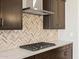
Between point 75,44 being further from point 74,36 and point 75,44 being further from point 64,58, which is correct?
point 64,58

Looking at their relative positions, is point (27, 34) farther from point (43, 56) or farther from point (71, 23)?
point (71, 23)

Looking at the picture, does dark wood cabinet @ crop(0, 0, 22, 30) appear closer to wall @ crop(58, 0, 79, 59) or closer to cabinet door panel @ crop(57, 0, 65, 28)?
cabinet door panel @ crop(57, 0, 65, 28)

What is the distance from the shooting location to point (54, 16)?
336 cm

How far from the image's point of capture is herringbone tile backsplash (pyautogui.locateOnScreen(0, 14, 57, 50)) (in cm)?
232

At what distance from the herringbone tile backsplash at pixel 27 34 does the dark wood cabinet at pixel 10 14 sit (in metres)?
0.36

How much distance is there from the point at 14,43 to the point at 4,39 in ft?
0.90

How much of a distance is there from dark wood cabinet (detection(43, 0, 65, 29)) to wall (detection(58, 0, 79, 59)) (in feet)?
1.26

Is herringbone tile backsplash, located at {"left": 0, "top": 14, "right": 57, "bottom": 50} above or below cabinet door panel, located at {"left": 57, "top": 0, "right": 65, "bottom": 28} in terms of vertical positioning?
below

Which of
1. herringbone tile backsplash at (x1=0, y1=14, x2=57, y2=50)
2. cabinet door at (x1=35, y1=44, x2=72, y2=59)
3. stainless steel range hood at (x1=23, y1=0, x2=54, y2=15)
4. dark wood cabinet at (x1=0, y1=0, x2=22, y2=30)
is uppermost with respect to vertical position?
stainless steel range hood at (x1=23, y1=0, x2=54, y2=15)

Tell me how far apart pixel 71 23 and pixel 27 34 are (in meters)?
1.72

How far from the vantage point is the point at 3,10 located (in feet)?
6.00

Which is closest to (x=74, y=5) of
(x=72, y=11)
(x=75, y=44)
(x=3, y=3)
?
(x=72, y=11)

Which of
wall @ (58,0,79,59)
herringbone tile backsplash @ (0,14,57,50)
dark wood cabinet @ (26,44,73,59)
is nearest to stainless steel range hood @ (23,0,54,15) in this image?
herringbone tile backsplash @ (0,14,57,50)

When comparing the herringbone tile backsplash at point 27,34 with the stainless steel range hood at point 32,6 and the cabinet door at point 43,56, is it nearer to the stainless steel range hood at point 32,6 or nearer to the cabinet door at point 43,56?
the stainless steel range hood at point 32,6
